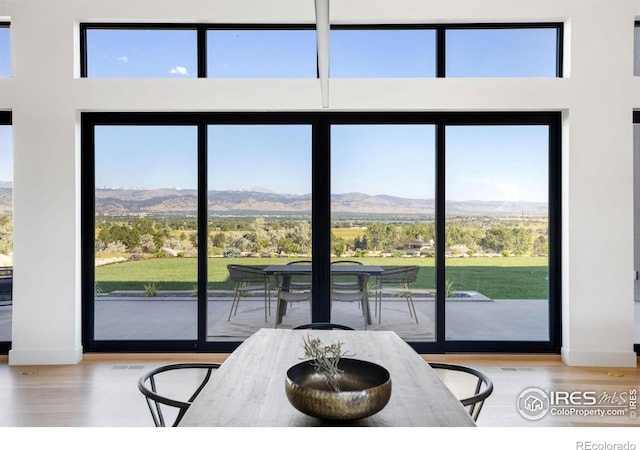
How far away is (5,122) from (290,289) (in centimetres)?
315

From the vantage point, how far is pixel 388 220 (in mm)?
4414

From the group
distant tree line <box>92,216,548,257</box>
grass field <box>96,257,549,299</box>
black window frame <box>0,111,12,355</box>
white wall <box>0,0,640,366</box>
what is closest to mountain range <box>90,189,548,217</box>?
distant tree line <box>92,216,548,257</box>

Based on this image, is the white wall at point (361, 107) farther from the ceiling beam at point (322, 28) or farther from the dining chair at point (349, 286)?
the ceiling beam at point (322, 28)

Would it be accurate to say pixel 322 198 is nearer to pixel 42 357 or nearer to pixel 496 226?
pixel 496 226

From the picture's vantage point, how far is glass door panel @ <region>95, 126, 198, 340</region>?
4371 millimetres

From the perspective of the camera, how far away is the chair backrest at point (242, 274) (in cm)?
442

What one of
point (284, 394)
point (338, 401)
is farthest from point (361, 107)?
point (338, 401)

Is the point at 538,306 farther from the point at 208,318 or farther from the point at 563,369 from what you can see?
the point at 208,318

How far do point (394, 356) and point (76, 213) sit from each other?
338 cm

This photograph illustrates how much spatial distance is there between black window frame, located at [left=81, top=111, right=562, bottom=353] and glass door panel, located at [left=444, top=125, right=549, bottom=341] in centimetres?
7

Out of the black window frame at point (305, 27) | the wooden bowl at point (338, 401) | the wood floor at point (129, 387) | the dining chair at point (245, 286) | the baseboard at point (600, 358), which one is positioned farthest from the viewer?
the dining chair at point (245, 286)

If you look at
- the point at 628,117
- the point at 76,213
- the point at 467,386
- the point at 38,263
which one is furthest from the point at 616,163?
the point at 38,263

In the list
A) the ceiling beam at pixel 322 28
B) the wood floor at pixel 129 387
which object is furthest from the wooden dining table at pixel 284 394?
the wood floor at pixel 129 387

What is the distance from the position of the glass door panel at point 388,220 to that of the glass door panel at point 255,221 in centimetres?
32
